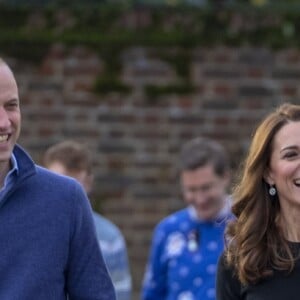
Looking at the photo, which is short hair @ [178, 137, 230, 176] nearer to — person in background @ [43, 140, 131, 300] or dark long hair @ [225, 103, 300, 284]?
person in background @ [43, 140, 131, 300]

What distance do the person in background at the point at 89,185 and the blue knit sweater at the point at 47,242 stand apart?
2.36 metres

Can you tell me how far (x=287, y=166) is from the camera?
4.85 meters

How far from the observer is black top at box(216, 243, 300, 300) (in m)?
4.70

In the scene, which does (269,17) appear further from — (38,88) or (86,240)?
(86,240)

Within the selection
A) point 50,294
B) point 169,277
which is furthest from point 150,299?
point 50,294

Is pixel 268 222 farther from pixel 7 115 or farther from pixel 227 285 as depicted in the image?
pixel 7 115

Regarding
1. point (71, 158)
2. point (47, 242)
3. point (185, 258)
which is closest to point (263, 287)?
point (47, 242)

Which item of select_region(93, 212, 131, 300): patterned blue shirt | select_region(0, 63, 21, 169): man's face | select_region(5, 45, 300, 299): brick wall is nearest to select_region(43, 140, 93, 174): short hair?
select_region(93, 212, 131, 300): patterned blue shirt

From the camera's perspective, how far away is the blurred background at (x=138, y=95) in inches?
365

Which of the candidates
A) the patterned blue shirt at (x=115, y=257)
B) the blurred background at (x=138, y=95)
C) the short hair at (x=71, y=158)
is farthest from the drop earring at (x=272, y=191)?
the blurred background at (x=138, y=95)

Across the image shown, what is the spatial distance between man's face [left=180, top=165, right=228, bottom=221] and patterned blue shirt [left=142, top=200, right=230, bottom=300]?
5cm

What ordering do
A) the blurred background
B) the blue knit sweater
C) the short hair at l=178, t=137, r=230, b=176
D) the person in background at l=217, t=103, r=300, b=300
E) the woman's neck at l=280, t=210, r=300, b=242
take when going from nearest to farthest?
the blue knit sweater → the person in background at l=217, t=103, r=300, b=300 → the woman's neck at l=280, t=210, r=300, b=242 → the short hair at l=178, t=137, r=230, b=176 → the blurred background

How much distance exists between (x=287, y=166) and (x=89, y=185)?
8.70 feet

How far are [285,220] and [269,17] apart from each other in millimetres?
4687
